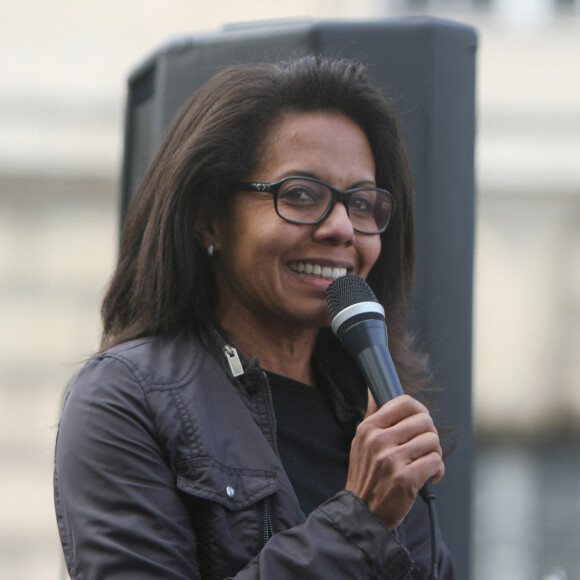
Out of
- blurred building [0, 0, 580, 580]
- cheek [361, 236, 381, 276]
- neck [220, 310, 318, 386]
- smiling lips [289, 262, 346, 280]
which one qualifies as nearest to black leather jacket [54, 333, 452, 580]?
neck [220, 310, 318, 386]

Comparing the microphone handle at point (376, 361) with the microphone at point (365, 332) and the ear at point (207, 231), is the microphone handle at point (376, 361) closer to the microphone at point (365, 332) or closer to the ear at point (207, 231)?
the microphone at point (365, 332)

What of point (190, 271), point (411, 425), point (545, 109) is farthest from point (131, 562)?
point (545, 109)

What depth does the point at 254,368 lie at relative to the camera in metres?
2.13

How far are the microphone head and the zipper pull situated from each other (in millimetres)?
195

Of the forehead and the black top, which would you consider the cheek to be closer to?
the forehead

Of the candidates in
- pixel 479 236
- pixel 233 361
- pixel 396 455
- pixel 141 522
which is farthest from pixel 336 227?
pixel 479 236

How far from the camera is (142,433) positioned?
1.94 metres

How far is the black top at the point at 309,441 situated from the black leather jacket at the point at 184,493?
0.29 ft

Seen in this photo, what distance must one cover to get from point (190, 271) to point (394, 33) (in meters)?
0.94

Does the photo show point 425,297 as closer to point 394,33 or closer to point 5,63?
point 394,33

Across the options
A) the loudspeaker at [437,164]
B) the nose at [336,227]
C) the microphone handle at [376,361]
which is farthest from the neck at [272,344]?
the loudspeaker at [437,164]

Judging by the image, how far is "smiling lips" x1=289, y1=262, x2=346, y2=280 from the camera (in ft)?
7.20

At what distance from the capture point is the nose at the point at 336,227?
7.13 ft

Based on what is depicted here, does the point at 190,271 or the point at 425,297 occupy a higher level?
the point at 190,271
